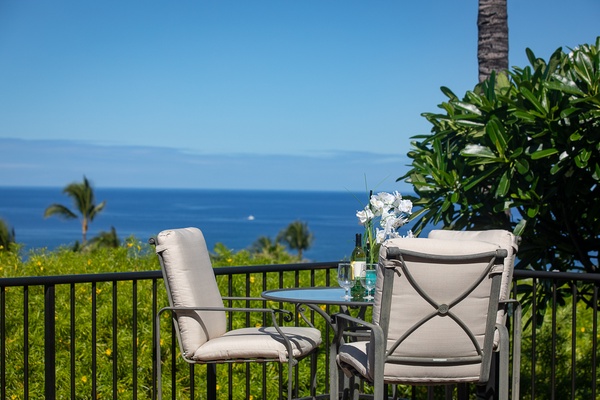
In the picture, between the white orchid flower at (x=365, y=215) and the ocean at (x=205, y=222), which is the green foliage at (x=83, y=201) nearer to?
the ocean at (x=205, y=222)

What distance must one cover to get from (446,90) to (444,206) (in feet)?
3.56

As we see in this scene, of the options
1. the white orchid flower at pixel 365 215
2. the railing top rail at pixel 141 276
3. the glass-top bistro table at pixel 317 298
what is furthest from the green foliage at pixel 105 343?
the white orchid flower at pixel 365 215

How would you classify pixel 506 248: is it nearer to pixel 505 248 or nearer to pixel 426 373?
pixel 505 248

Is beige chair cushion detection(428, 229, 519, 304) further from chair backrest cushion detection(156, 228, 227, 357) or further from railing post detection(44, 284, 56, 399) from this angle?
railing post detection(44, 284, 56, 399)

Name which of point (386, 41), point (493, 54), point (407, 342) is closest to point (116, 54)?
point (386, 41)

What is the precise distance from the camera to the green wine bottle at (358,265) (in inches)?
158

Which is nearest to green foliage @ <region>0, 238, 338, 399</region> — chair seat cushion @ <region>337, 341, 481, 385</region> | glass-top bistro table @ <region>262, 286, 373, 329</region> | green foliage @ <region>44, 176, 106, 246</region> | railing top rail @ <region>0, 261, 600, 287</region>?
railing top rail @ <region>0, 261, 600, 287</region>

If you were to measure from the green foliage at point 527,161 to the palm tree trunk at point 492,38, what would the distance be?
1.18 m

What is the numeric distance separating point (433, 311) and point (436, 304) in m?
0.03

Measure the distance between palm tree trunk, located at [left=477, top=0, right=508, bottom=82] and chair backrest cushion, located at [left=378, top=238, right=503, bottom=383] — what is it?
4.30 meters

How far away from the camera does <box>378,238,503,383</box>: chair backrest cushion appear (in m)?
3.15

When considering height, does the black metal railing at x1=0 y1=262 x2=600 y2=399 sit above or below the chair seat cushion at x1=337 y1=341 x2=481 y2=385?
below

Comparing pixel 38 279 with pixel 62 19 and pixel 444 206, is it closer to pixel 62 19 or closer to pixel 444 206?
pixel 444 206

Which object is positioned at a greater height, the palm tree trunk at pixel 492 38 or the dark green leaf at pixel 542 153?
the palm tree trunk at pixel 492 38
